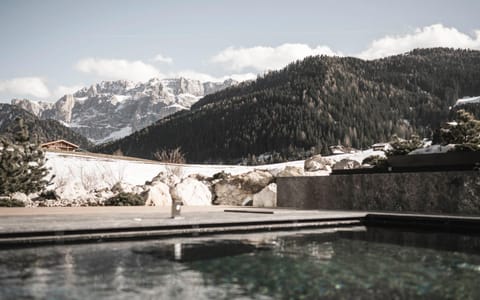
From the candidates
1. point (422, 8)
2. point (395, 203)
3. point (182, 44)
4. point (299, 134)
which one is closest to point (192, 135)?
point (299, 134)

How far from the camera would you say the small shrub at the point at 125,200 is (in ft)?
65.5

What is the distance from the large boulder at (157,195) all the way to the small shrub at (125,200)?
1.20ft

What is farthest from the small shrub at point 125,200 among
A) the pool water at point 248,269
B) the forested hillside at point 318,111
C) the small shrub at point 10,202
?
the forested hillside at point 318,111

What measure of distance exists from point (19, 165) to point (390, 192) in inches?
636

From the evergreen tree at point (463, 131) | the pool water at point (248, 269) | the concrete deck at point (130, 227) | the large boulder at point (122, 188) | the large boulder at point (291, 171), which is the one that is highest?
the evergreen tree at point (463, 131)

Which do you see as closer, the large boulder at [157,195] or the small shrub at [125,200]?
the small shrub at [125,200]

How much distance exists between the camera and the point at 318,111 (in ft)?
392

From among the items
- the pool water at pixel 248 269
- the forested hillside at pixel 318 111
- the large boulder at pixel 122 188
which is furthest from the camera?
the forested hillside at pixel 318 111

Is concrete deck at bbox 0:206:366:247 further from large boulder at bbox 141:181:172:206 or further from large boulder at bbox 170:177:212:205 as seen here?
large boulder at bbox 170:177:212:205

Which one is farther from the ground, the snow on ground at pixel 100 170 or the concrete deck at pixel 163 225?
the snow on ground at pixel 100 170

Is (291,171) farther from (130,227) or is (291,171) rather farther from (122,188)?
(130,227)

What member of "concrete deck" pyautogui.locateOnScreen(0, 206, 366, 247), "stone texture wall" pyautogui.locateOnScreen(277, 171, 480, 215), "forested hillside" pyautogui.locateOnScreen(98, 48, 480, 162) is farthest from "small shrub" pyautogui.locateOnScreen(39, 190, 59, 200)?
"forested hillside" pyautogui.locateOnScreen(98, 48, 480, 162)

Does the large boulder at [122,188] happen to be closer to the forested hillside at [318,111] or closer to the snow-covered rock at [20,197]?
the snow-covered rock at [20,197]

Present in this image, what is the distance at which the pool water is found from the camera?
4.67 metres
